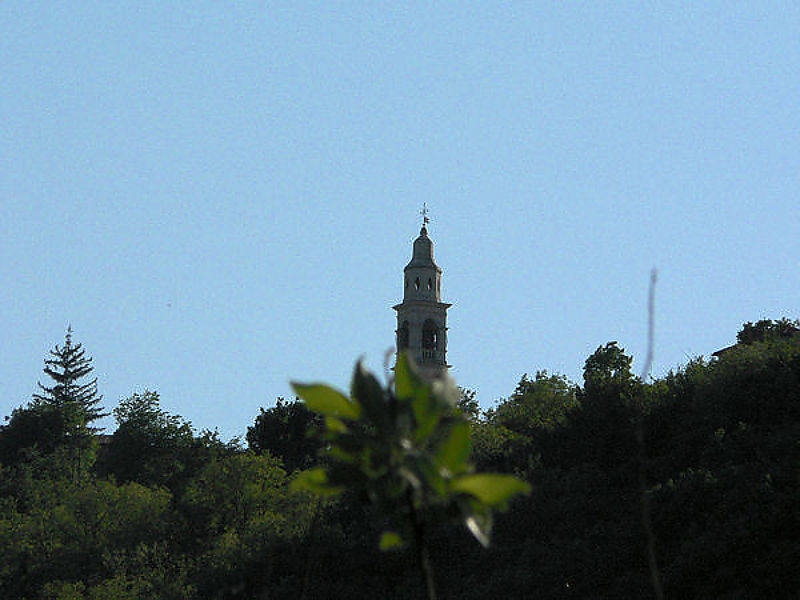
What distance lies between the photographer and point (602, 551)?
34.2 m

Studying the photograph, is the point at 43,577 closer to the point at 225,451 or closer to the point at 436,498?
the point at 225,451

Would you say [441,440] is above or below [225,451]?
below

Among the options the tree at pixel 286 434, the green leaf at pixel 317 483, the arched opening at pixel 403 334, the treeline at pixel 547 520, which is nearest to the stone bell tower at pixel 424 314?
the arched opening at pixel 403 334

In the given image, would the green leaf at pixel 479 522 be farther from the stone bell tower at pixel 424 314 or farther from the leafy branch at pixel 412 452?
the stone bell tower at pixel 424 314

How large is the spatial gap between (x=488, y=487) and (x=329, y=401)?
384 millimetres

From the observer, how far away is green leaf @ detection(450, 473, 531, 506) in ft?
7.32

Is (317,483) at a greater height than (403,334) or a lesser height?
lesser

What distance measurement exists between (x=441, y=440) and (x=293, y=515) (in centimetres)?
4868

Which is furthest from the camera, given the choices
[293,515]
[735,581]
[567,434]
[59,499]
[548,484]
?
[59,499]

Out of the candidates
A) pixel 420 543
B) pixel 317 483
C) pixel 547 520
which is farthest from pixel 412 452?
pixel 547 520

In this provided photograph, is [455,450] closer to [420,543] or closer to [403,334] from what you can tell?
[420,543]

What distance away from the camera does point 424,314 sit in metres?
83.4

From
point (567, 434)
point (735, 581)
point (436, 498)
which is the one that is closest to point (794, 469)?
point (735, 581)

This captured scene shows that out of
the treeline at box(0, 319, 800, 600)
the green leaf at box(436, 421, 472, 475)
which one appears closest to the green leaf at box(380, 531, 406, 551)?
the green leaf at box(436, 421, 472, 475)
